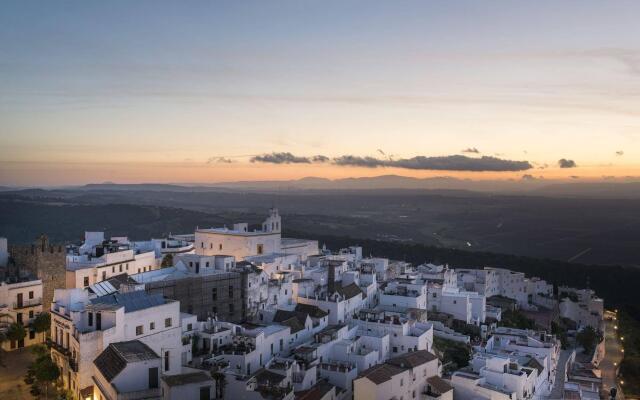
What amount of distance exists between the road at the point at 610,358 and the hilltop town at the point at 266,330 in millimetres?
214

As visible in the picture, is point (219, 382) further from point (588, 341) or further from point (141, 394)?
point (588, 341)

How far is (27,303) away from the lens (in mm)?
28984

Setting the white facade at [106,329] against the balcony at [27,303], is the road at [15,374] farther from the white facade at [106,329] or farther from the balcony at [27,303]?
the balcony at [27,303]

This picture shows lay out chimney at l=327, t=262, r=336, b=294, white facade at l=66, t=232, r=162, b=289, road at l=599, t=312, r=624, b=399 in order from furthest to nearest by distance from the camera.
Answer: road at l=599, t=312, r=624, b=399
chimney at l=327, t=262, r=336, b=294
white facade at l=66, t=232, r=162, b=289

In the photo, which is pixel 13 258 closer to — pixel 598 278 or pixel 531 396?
pixel 531 396

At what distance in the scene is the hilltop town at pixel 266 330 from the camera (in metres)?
21.9

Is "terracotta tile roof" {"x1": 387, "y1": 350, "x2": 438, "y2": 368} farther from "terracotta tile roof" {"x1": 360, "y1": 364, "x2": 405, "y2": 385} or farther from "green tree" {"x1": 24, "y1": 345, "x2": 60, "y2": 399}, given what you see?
"green tree" {"x1": 24, "y1": 345, "x2": 60, "y2": 399}

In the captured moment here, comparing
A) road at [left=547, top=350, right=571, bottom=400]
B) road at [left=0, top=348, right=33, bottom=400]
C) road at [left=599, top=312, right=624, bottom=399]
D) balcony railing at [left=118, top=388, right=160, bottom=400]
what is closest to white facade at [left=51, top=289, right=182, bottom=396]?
road at [left=0, top=348, right=33, bottom=400]

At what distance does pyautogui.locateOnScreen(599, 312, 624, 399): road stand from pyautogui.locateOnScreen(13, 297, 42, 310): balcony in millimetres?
32910

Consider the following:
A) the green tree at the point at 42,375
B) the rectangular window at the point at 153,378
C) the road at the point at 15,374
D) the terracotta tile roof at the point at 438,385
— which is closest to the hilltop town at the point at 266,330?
the rectangular window at the point at 153,378

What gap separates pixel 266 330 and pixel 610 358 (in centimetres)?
2984

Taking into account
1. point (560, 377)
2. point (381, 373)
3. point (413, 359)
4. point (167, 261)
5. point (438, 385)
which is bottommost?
point (560, 377)

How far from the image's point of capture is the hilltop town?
2192 centimetres

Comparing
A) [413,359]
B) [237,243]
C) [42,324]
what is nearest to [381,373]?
[413,359]
